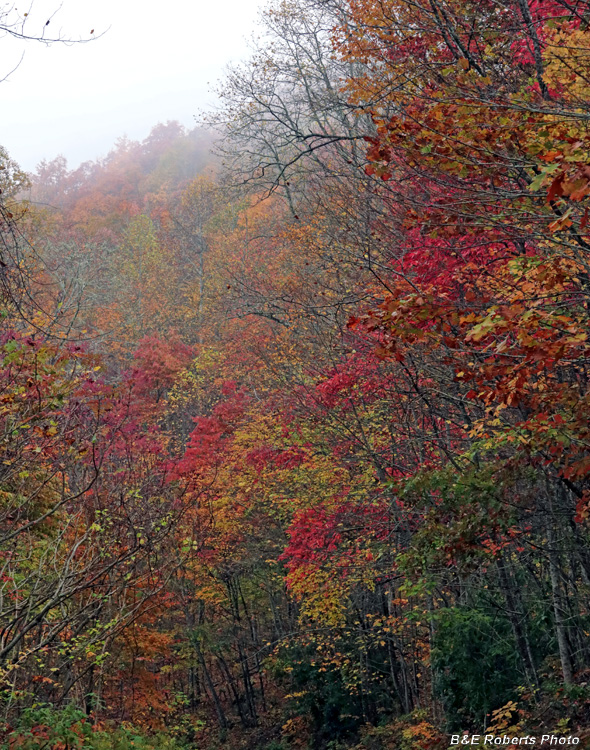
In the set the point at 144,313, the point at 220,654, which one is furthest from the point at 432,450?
the point at 144,313

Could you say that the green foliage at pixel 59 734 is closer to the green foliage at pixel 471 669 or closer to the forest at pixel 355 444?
the forest at pixel 355 444

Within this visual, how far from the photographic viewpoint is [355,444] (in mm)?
10469

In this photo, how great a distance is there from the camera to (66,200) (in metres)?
64.9

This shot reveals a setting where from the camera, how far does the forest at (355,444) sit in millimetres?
5094

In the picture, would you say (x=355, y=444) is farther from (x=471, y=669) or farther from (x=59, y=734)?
(x=59, y=734)

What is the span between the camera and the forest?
509 cm

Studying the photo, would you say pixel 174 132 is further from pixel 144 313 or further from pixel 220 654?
pixel 220 654

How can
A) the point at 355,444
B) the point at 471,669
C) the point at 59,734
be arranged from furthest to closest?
the point at 471,669 → the point at 355,444 → the point at 59,734

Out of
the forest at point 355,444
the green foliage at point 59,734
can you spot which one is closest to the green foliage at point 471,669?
the forest at point 355,444

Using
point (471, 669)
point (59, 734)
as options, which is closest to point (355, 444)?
point (471, 669)

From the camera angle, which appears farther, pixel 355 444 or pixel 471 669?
pixel 471 669

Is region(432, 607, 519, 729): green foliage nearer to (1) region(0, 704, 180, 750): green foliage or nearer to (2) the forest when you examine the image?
(2) the forest

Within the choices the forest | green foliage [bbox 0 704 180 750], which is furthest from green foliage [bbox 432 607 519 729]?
green foliage [bbox 0 704 180 750]

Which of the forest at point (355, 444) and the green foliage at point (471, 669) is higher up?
the forest at point (355, 444)
